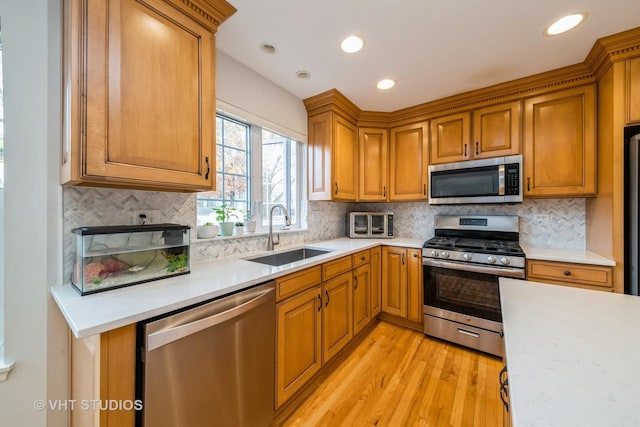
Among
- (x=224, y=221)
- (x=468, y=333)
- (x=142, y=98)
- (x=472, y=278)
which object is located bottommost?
(x=468, y=333)

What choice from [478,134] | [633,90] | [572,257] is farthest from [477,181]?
[633,90]

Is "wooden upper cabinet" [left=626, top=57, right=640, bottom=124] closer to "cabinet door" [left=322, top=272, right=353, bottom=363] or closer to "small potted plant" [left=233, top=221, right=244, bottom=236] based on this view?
"cabinet door" [left=322, top=272, right=353, bottom=363]

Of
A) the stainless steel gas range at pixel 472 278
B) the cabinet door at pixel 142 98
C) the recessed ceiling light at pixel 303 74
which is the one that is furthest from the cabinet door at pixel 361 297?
the recessed ceiling light at pixel 303 74

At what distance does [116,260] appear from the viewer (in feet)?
3.68

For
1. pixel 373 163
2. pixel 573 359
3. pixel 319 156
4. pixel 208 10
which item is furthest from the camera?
pixel 373 163

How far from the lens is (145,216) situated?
1.38 m

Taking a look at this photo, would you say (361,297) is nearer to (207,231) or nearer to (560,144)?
(207,231)

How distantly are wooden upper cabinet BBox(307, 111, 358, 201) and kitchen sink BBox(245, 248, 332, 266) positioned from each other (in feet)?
1.86

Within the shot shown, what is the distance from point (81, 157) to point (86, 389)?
0.88 m

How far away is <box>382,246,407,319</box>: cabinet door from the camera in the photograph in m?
2.53

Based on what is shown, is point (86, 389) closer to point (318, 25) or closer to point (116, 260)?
point (116, 260)

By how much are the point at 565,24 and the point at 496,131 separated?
893 millimetres

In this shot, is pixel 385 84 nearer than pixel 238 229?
No

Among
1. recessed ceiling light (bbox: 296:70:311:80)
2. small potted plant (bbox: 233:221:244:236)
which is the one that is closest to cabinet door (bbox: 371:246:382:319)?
small potted plant (bbox: 233:221:244:236)
